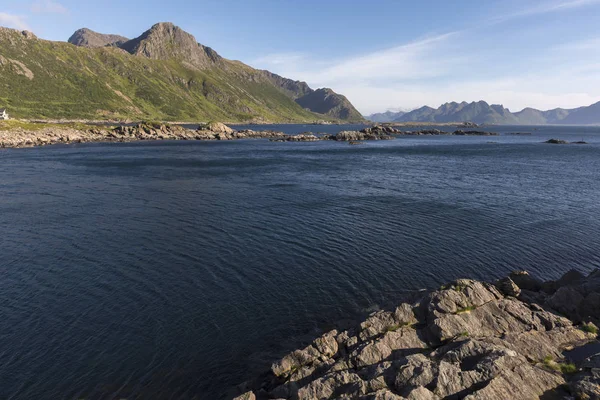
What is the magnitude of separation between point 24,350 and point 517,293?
38877 mm

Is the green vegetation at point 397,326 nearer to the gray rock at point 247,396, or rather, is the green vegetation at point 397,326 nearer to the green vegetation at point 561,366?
the green vegetation at point 561,366

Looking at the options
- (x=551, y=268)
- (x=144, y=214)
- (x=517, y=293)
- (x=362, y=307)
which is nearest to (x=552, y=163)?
(x=551, y=268)

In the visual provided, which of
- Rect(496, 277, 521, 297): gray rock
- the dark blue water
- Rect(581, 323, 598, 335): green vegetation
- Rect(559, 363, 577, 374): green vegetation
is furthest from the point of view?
Rect(496, 277, 521, 297): gray rock

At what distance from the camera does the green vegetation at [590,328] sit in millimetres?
21703

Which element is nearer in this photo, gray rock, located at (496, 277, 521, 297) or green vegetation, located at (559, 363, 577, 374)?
green vegetation, located at (559, 363, 577, 374)

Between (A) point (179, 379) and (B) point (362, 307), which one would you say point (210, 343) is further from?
(B) point (362, 307)

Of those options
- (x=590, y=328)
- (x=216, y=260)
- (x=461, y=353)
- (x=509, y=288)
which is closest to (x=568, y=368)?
(x=461, y=353)

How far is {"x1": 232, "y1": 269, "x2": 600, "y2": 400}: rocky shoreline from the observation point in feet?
52.4

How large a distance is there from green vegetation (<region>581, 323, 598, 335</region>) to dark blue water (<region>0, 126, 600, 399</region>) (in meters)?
12.1

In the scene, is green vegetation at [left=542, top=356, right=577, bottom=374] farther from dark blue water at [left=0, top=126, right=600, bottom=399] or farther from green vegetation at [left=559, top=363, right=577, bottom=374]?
dark blue water at [left=0, top=126, right=600, bottom=399]

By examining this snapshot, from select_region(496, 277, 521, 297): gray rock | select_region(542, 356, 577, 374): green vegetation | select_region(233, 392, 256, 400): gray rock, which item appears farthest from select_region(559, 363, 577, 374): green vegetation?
select_region(233, 392, 256, 400): gray rock

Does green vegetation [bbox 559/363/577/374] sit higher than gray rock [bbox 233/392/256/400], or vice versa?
green vegetation [bbox 559/363/577/374]

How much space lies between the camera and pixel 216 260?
38.0 meters

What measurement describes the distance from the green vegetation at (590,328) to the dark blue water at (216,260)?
12.1 m
